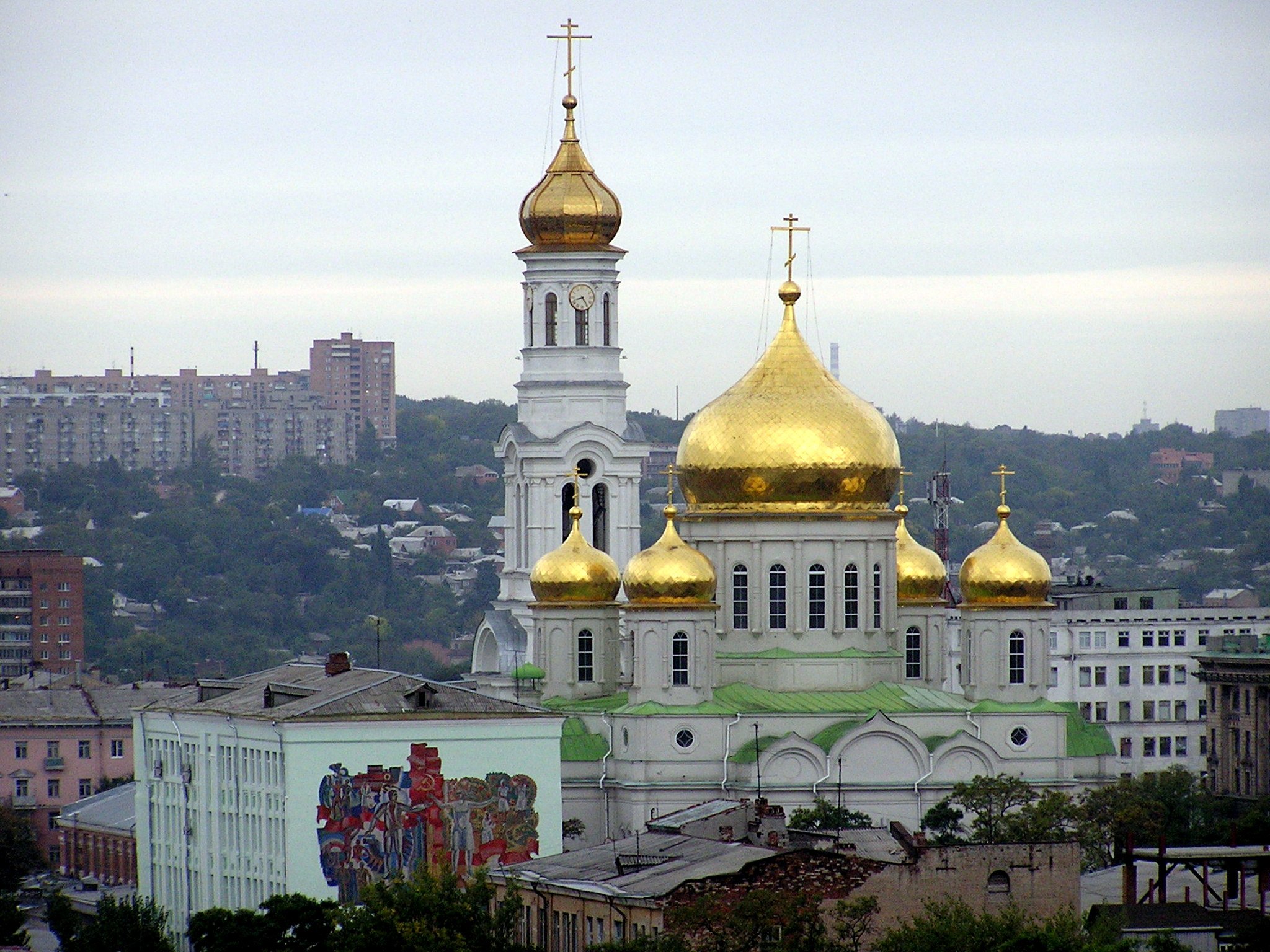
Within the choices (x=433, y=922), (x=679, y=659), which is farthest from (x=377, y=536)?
(x=433, y=922)

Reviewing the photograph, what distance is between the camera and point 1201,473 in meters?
192

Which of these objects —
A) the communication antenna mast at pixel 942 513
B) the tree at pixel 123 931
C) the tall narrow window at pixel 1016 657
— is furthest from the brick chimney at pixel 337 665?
the communication antenna mast at pixel 942 513

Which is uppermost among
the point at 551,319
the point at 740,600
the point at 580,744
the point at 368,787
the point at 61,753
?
the point at 551,319

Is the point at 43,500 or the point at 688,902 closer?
the point at 688,902

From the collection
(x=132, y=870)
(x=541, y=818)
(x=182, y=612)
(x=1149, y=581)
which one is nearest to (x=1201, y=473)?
(x=1149, y=581)

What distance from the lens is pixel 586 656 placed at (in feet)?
250

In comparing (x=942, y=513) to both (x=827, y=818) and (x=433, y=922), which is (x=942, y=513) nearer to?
(x=827, y=818)

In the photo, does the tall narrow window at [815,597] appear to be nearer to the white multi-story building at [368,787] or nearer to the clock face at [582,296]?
the white multi-story building at [368,787]

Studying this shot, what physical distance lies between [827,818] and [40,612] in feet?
253

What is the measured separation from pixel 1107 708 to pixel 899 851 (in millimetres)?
49489

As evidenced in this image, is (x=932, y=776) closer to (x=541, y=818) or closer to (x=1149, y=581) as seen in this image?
(x=541, y=818)

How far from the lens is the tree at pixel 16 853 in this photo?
81625mm

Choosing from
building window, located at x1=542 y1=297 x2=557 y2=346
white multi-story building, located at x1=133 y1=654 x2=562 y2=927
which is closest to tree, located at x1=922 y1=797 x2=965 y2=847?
white multi-story building, located at x1=133 y1=654 x2=562 y2=927

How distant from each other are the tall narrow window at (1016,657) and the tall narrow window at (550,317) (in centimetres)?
1383
